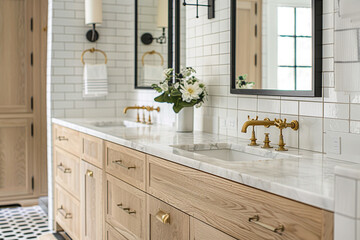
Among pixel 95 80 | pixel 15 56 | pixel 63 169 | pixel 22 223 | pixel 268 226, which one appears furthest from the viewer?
→ pixel 15 56

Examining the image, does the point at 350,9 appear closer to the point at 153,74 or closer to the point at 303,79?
the point at 303,79

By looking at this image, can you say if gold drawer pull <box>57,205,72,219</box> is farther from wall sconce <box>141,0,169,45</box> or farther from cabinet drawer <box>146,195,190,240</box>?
cabinet drawer <box>146,195,190,240</box>

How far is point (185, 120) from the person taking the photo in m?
2.91

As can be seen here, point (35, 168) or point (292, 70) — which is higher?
point (292, 70)

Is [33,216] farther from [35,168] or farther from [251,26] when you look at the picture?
[251,26]

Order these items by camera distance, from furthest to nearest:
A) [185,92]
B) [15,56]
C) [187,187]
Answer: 1. [15,56]
2. [185,92]
3. [187,187]

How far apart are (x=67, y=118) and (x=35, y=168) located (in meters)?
1.15

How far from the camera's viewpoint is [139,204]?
241cm

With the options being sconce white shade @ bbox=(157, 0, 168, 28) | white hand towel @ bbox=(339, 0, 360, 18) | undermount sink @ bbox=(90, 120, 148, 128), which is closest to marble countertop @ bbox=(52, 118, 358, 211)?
white hand towel @ bbox=(339, 0, 360, 18)

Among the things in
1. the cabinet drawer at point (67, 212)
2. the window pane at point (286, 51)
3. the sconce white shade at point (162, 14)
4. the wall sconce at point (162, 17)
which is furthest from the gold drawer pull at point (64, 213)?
the window pane at point (286, 51)

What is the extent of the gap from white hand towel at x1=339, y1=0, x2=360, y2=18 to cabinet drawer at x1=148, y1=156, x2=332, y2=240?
0.65 metres

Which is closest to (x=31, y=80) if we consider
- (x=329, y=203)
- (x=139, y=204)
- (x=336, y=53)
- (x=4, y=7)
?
(x=4, y=7)

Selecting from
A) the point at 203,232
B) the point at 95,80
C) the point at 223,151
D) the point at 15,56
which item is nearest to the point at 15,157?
the point at 15,56

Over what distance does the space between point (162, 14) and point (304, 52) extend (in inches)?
63.2
